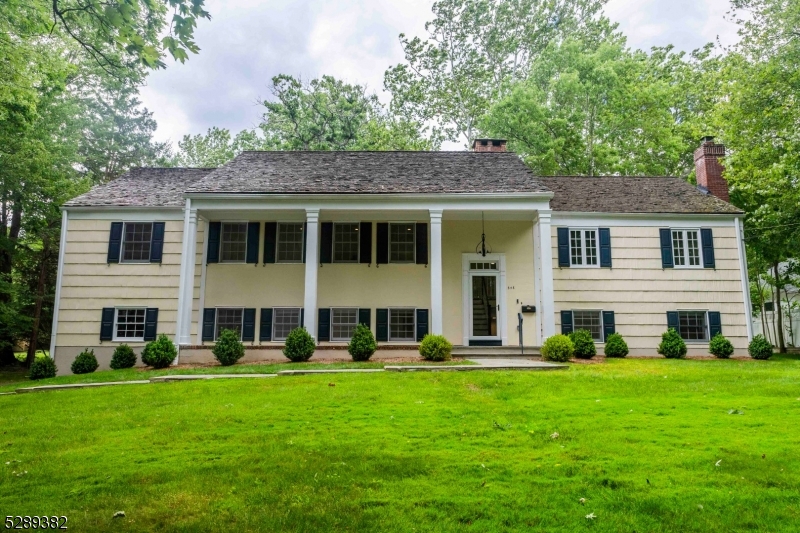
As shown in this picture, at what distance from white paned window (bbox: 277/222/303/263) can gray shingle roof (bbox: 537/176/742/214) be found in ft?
27.4

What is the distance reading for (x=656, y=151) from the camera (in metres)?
23.6

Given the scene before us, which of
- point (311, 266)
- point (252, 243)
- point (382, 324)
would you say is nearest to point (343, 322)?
point (382, 324)

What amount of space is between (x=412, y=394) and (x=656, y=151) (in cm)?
2147

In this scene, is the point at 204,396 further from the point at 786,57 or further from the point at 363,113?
the point at 363,113

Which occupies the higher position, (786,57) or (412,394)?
(786,57)

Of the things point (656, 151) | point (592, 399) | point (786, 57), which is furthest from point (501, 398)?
point (656, 151)

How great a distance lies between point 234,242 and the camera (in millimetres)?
15789

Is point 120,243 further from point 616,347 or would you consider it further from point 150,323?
point 616,347

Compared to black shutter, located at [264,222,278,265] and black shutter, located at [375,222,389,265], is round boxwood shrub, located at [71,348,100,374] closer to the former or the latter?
black shutter, located at [264,222,278,265]

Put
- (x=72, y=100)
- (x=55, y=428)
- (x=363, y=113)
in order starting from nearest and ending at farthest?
(x=55, y=428) → (x=72, y=100) → (x=363, y=113)

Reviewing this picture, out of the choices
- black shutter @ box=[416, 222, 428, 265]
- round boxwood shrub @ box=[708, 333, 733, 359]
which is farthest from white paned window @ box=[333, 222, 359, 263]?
round boxwood shrub @ box=[708, 333, 733, 359]

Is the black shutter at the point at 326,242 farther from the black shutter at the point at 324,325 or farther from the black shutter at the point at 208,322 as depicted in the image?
the black shutter at the point at 208,322

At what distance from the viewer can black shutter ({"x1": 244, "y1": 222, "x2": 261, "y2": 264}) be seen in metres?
15.5

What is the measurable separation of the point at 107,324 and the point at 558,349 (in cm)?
1333
